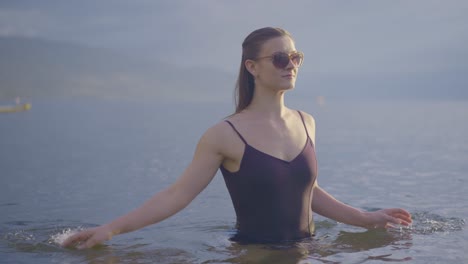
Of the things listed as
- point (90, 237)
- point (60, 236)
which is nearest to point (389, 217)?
point (90, 237)

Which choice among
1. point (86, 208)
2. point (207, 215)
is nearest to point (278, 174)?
point (207, 215)

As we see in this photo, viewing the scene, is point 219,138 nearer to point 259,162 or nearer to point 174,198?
point 259,162

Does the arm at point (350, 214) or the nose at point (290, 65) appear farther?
the arm at point (350, 214)

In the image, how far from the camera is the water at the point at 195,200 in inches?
225

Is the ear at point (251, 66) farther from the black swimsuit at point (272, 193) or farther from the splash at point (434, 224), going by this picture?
the splash at point (434, 224)

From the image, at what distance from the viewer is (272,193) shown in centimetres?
523

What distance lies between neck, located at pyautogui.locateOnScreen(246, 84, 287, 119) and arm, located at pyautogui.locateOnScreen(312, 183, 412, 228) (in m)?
0.78

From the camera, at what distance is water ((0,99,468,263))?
18.8ft

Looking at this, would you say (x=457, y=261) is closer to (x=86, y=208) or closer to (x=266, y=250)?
(x=266, y=250)

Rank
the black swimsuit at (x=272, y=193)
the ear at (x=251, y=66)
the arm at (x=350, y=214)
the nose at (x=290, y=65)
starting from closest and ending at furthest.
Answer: the black swimsuit at (x=272, y=193) → the nose at (x=290, y=65) → the ear at (x=251, y=66) → the arm at (x=350, y=214)

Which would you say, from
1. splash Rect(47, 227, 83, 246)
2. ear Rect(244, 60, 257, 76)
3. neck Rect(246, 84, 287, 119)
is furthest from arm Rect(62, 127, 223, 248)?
splash Rect(47, 227, 83, 246)

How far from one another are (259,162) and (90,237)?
138 cm

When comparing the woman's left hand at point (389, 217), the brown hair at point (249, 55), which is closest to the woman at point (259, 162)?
the brown hair at point (249, 55)

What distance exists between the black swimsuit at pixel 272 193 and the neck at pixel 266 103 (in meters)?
0.29
